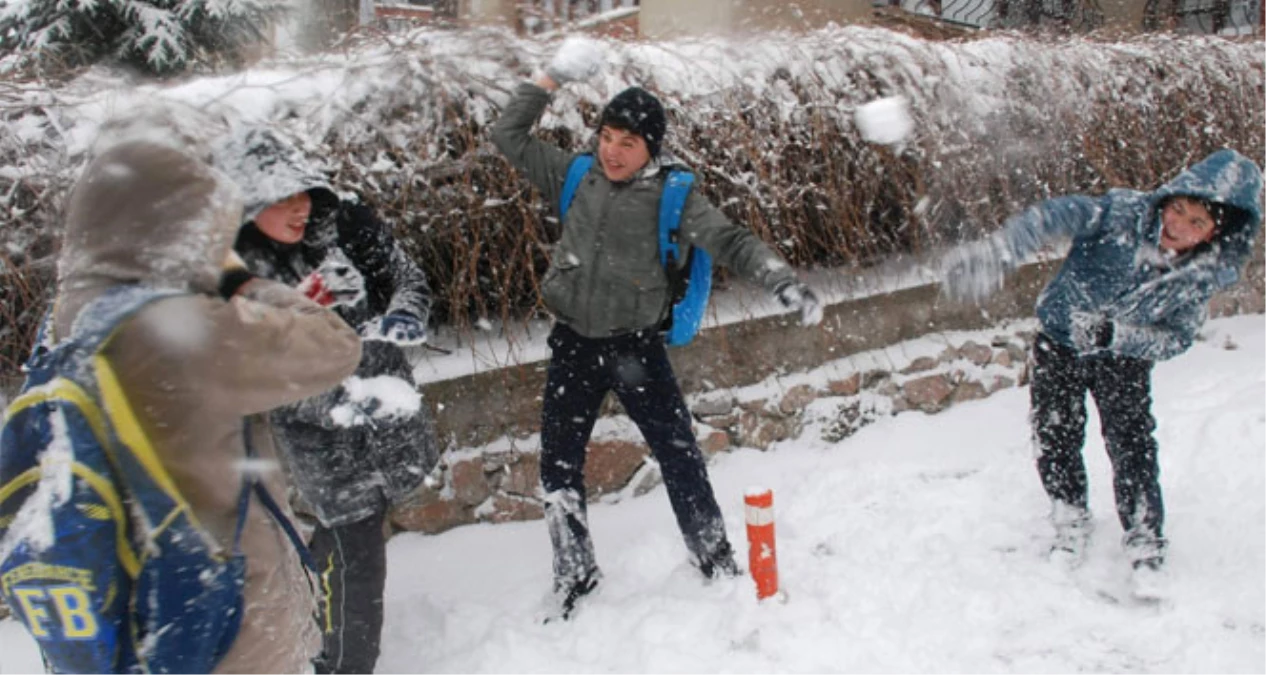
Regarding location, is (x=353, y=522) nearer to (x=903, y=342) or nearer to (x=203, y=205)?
(x=203, y=205)

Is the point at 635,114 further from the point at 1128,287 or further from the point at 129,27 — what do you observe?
the point at 129,27

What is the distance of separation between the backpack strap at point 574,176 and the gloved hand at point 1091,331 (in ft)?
6.07

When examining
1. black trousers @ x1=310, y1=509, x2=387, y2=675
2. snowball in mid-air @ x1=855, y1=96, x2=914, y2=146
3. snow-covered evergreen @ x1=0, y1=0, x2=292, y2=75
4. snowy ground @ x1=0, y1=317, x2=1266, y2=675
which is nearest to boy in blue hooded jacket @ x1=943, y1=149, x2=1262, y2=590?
snowy ground @ x1=0, y1=317, x2=1266, y2=675

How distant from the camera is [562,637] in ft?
10.3

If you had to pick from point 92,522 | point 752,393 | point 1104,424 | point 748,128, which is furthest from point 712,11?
point 92,522

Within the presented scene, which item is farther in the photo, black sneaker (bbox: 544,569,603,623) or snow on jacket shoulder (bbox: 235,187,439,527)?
black sneaker (bbox: 544,569,603,623)

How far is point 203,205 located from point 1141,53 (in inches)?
261

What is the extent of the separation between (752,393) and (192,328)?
344cm

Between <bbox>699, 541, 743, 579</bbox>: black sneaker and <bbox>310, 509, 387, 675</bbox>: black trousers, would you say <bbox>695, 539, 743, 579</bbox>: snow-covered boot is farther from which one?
<bbox>310, 509, 387, 675</bbox>: black trousers

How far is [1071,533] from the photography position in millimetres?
3465

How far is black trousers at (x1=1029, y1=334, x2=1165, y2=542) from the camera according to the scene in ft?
10.6

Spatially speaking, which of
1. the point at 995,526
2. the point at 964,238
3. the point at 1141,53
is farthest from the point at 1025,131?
the point at 995,526

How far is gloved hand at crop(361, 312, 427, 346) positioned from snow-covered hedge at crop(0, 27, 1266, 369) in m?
1.27

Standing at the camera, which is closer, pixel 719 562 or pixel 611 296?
pixel 611 296
